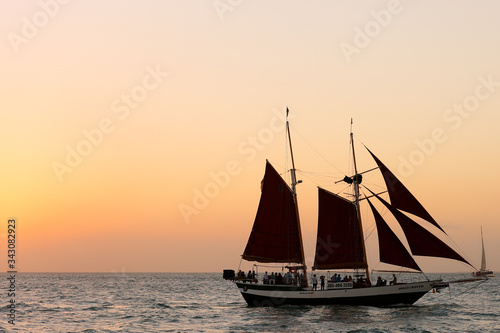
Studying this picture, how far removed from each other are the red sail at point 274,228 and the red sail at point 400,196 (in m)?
9.62

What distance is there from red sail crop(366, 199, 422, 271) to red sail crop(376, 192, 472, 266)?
4.59 ft

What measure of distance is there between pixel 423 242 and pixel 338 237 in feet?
27.3

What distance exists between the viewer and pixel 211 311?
65438 millimetres

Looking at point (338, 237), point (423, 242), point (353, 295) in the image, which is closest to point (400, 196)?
point (423, 242)

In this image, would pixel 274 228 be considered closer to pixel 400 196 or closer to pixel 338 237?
pixel 338 237

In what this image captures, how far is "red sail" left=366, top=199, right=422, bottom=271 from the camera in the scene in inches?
2269

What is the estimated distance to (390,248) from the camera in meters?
58.3

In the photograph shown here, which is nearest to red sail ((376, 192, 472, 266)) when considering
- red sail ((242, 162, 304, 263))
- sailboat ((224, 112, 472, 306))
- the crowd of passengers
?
sailboat ((224, 112, 472, 306))

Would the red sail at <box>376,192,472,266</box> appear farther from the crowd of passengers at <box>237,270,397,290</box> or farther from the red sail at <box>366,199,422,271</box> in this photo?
the crowd of passengers at <box>237,270,397,290</box>

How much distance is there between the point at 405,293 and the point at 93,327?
2812cm

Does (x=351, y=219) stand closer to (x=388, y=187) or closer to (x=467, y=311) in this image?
(x=388, y=187)

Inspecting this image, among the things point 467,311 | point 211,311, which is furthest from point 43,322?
point 467,311

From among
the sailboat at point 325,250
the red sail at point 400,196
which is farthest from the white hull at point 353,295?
the red sail at point 400,196

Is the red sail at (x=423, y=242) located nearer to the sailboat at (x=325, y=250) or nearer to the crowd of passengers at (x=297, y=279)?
the sailboat at (x=325, y=250)
